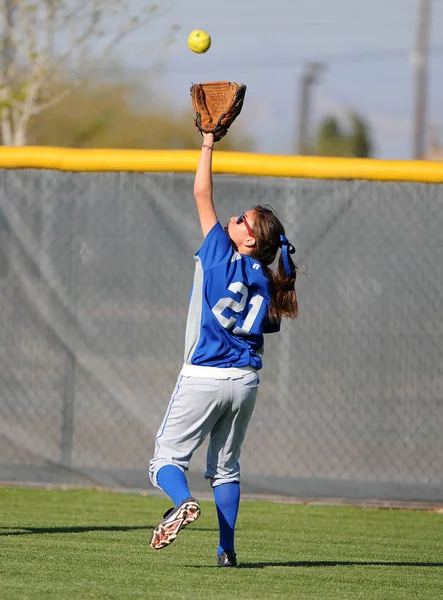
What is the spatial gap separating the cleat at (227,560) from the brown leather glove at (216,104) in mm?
1785

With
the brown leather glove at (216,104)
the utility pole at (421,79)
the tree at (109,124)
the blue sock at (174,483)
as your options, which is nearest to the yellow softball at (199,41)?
the brown leather glove at (216,104)

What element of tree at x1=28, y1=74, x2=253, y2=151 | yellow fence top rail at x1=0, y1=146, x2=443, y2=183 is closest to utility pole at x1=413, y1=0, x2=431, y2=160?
tree at x1=28, y1=74, x2=253, y2=151

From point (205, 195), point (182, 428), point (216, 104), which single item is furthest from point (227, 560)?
point (216, 104)

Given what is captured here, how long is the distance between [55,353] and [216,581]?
10.7ft

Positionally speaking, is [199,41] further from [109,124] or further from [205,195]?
[109,124]

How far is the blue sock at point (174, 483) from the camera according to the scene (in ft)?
13.6

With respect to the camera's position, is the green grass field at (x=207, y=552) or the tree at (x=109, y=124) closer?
the green grass field at (x=207, y=552)

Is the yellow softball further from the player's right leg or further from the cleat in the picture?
the cleat

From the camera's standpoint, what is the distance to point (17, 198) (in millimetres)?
7133

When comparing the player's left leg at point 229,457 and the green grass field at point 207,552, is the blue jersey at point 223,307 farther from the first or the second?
the green grass field at point 207,552

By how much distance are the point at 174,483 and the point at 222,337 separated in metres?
0.63

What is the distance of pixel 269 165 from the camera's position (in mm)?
6918

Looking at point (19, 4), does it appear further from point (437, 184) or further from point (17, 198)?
point (437, 184)

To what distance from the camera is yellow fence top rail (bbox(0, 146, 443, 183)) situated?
6.93 meters
